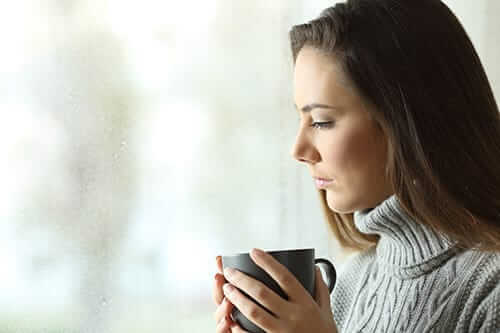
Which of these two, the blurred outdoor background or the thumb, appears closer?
the thumb

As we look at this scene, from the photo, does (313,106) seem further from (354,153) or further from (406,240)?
(406,240)

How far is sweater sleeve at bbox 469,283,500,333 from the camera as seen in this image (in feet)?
2.97

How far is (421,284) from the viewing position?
3.24 ft

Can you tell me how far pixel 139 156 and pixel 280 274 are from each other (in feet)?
1.28

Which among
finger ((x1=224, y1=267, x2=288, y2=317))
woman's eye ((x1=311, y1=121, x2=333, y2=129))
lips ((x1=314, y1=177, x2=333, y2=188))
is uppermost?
woman's eye ((x1=311, y1=121, x2=333, y2=129))

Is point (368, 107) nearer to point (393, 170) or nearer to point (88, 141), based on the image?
point (393, 170)

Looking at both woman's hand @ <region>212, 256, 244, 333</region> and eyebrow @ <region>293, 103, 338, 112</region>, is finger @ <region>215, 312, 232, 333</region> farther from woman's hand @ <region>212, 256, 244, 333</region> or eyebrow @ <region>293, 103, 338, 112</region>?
eyebrow @ <region>293, 103, 338, 112</region>

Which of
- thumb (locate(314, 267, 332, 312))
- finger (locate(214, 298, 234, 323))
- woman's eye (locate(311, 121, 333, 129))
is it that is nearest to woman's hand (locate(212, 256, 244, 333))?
finger (locate(214, 298, 234, 323))

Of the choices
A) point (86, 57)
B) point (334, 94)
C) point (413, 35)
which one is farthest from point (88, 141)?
point (413, 35)

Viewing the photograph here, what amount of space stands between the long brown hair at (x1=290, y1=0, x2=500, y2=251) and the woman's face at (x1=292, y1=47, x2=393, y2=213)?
0.05 feet

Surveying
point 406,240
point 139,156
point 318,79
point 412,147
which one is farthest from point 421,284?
point 139,156

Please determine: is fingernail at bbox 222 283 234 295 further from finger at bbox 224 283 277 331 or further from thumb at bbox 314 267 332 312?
thumb at bbox 314 267 332 312

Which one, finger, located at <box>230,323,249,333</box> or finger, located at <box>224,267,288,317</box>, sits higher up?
finger, located at <box>224,267,288,317</box>

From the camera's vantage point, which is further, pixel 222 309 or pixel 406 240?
pixel 406 240
